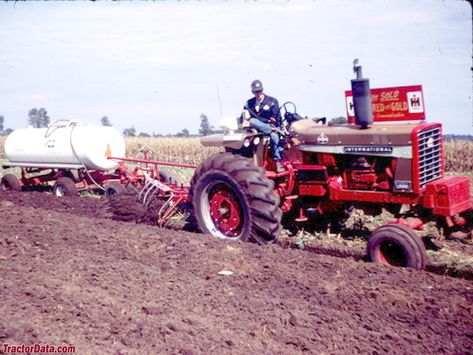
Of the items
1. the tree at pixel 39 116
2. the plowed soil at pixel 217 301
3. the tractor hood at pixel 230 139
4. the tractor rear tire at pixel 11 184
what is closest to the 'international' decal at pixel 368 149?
the tractor hood at pixel 230 139

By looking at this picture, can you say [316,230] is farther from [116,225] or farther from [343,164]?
[116,225]

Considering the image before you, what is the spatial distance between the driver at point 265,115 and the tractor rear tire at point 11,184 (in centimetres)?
791

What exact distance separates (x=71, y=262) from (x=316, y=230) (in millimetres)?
3461

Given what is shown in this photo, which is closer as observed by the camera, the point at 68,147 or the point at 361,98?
the point at 361,98

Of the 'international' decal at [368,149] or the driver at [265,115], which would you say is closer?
the 'international' decal at [368,149]

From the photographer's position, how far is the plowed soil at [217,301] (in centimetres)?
377

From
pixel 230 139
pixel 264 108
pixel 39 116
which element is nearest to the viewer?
pixel 230 139

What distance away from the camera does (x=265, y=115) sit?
25.4ft

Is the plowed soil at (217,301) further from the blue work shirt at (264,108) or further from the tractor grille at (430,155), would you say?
the blue work shirt at (264,108)

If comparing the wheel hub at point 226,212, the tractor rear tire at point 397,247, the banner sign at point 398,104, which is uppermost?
the banner sign at point 398,104

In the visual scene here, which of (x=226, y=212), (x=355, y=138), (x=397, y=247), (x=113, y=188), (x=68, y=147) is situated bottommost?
(x=397, y=247)

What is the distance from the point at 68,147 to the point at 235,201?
271 inches

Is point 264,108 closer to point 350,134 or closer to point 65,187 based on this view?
point 350,134

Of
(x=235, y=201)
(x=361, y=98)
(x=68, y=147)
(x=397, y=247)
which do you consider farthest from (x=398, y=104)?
(x=68, y=147)
